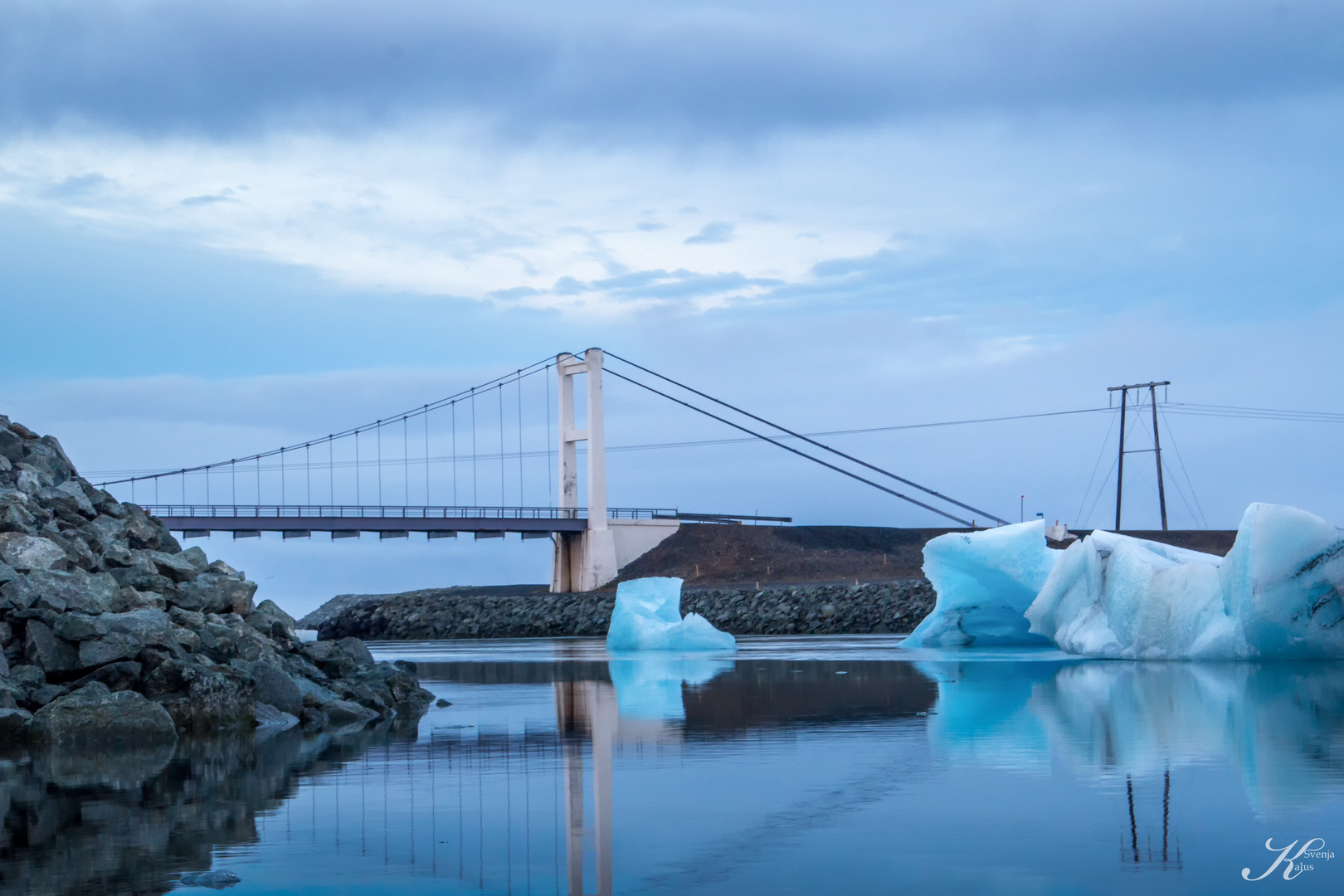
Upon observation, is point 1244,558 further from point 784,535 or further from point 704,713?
point 784,535

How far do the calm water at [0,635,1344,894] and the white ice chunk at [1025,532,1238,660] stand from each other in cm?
642

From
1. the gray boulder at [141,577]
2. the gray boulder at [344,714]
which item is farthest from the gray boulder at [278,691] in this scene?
the gray boulder at [141,577]

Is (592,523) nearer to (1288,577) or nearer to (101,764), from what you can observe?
(1288,577)

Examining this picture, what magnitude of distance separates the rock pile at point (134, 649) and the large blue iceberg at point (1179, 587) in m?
10.9

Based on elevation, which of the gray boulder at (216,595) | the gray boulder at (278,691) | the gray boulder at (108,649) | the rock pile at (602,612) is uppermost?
the gray boulder at (216,595)

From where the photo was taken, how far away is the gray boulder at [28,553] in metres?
13.4

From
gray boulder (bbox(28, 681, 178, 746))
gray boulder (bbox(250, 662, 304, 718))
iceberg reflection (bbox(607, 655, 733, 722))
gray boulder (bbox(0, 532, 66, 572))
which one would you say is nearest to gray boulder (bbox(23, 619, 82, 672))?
gray boulder (bbox(28, 681, 178, 746))

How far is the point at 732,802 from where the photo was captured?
292 inches

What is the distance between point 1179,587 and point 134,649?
1455 cm

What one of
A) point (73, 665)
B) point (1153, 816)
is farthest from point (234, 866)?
point (73, 665)

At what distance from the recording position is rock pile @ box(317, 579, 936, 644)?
43750 mm

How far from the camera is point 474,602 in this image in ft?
192

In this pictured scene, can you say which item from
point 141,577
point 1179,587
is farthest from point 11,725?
point 1179,587

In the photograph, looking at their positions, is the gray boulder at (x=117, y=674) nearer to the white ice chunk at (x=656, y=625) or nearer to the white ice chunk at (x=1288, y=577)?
the white ice chunk at (x=1288, y=577)
